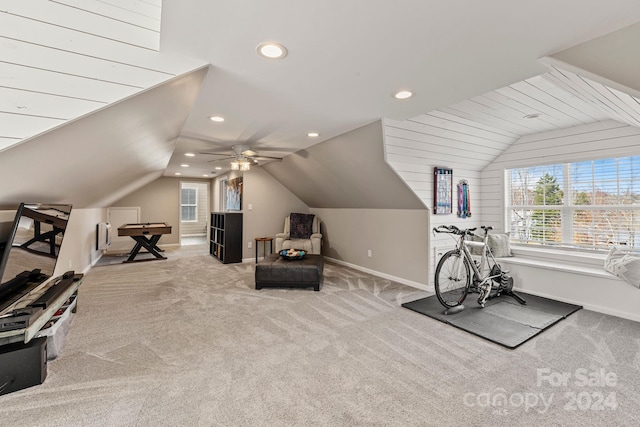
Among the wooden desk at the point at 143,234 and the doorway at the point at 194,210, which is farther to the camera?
the doorway at the point at 194,210

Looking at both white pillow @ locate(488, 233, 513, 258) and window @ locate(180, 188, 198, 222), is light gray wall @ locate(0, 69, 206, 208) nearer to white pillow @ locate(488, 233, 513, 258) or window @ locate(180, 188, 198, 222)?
white pillow @ locate(488, 233, 513, 258)

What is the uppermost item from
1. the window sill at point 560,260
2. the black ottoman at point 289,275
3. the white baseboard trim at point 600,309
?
the window sill at point 560,260

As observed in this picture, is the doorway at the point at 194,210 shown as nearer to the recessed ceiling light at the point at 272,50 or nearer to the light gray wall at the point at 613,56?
the recessed ceiling light at the point at 272,50

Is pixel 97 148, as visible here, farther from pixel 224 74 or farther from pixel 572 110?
pixel 572 110

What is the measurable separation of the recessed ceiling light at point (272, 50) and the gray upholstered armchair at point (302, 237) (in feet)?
13.7

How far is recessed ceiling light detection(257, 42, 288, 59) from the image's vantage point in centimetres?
176

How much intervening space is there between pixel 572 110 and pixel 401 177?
215cm

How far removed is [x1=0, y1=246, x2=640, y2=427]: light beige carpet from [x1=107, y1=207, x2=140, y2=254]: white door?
468cm

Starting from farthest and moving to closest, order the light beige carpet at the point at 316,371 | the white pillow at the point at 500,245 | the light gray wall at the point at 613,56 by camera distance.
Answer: the white pillow at the point at 500,245 → the light beige carpet at the point at 316,371 → the light gray wall at the point at 613,56

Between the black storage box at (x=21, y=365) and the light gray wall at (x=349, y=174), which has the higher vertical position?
the light gray wall at (x=349, y=174)

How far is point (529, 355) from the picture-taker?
2.31 metres

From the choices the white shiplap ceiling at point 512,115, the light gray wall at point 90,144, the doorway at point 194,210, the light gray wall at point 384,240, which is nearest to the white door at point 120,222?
the doorway at point 194,210

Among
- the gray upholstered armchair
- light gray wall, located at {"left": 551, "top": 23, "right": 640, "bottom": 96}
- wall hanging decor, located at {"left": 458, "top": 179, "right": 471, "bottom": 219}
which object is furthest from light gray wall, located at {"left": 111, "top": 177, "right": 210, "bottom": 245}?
light gray wall, located at {"left": 551, "top": 23, "right": 640, "bottom": 96}

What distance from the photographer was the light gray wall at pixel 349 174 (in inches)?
150
